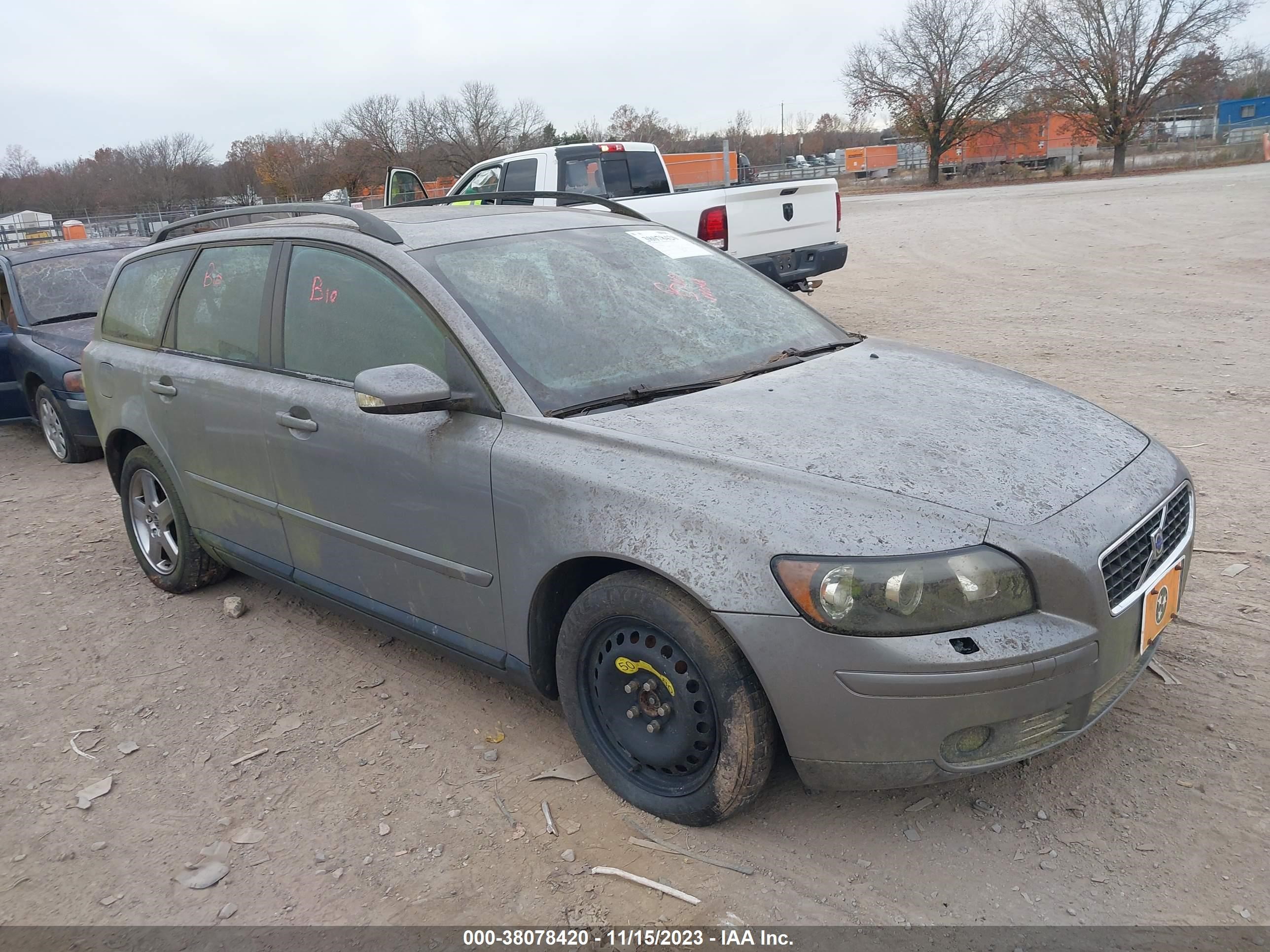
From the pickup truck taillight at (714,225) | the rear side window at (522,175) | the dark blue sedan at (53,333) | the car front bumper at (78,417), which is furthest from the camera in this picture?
the rear side window at (522,175)

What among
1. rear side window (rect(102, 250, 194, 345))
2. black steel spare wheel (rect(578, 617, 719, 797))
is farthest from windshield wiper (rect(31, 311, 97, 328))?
black steel spare wheel (rect(578, 617, 719, 797))

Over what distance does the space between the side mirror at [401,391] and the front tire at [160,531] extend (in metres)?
2.10

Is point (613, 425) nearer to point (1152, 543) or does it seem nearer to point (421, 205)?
point (1152, 543)

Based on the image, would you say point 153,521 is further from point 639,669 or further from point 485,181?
point 485,181

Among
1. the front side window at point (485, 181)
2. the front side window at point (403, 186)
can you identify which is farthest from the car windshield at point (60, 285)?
the front side window at point (485, 181)

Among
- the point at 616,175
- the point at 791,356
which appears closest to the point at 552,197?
the point at 791,356

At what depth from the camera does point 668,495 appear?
8.45 ft

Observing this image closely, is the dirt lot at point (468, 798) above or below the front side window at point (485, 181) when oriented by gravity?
below

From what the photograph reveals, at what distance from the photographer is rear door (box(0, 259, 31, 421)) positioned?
812 cm

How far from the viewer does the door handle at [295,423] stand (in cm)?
353

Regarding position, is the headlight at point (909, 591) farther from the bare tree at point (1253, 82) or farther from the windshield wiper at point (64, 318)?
the bare tree at point (1253, 82)

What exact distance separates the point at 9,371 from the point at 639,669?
308 inches

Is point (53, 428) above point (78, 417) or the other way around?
the other way around

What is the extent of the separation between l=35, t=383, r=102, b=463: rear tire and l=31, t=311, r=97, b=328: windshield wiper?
54cm
